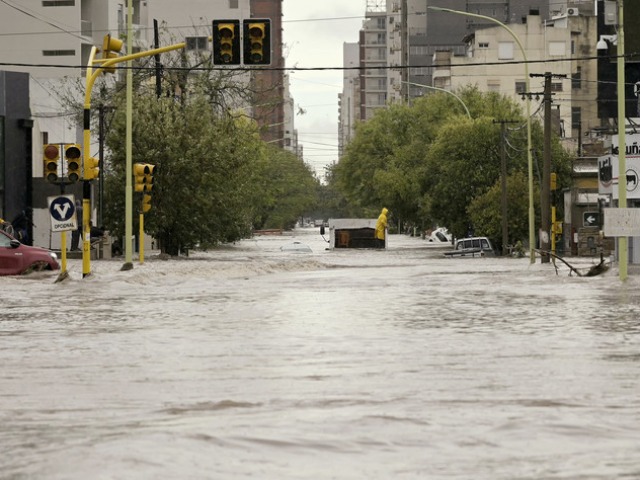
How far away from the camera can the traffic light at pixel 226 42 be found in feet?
107

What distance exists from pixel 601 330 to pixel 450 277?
Result: 21.7 meters

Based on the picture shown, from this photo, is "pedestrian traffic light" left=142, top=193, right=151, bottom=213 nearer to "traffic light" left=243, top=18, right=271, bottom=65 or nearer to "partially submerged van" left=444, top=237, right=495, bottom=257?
"traffic light" left=243, top=18, right=271, bottom=65

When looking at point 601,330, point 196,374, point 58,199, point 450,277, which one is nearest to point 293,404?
point 196,374

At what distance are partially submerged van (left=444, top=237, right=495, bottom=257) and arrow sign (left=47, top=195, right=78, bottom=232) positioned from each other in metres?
43.0

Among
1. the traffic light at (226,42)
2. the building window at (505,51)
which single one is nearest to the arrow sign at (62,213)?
the traffic light at (226,42)

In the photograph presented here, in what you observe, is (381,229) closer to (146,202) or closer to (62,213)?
(146,202)

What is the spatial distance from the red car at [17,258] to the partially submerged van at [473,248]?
132ft

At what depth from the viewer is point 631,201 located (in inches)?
2183

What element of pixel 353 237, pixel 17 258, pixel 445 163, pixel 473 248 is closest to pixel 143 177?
pixel 17 258

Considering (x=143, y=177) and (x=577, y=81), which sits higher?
(x=577, y=81)

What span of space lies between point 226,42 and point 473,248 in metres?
48.8

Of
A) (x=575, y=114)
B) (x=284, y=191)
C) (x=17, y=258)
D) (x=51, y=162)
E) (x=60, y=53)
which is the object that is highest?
(x=60, y=53)

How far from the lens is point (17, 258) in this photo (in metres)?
40.9

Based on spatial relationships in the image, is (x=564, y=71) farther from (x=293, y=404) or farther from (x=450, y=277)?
(x=293, y=404)
